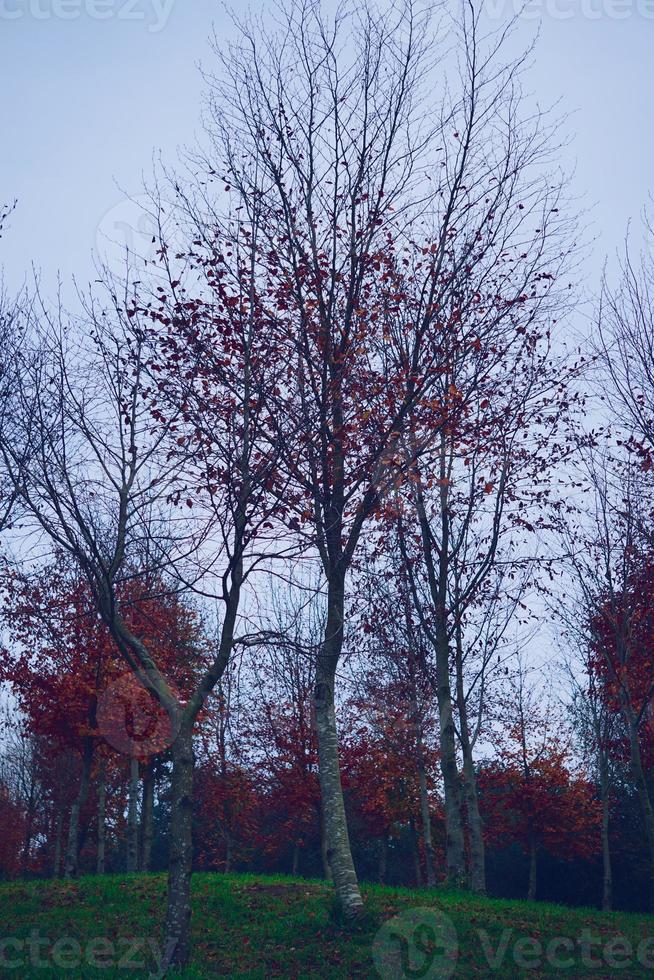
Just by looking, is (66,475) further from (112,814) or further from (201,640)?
(112,814)

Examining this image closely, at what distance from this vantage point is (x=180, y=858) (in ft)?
27.7

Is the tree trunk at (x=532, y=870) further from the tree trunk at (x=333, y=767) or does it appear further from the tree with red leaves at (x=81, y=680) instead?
the tree trunk at (x=333, y=767)

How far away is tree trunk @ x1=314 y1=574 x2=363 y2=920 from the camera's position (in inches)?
385

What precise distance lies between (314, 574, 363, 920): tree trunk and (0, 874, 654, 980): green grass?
412mm

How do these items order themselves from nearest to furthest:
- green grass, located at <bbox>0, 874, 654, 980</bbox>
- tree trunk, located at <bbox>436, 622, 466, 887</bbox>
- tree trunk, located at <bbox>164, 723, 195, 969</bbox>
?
1. tree trunk, located at <bbox>164, 723, 195, 969</bbox>
2. green grass, located at <bbox>0, 874, 654, 980</bbox>
3. tree trunk, located at <bbox>436, 622, 466, 887</bbox>

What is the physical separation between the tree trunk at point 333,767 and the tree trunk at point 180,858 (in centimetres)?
196

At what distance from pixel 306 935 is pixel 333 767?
199 cm

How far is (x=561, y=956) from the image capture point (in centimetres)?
940

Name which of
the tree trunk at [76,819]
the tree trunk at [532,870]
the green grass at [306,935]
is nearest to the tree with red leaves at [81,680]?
the tree trunk at [76,819]

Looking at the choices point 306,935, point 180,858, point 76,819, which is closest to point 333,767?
point 306,935

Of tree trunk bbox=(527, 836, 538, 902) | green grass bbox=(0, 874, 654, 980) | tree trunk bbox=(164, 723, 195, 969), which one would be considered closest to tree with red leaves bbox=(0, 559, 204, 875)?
green grass bbox=(0, 874, 654, 980)

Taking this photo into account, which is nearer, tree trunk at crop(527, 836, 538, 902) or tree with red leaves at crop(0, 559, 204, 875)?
tree with red leaves at crop(0, 559, 204, 875)

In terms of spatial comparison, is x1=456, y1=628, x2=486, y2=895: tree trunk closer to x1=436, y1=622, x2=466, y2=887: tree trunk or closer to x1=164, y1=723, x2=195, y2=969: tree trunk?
x1=436, y1=622, x2=466, y2=887: tree trunk

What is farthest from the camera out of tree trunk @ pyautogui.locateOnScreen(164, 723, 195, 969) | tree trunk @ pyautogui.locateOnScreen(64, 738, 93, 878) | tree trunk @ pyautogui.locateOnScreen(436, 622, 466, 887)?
tree trunk @ pyautogui.locateOnScreen(64, 738, 93, 878)
